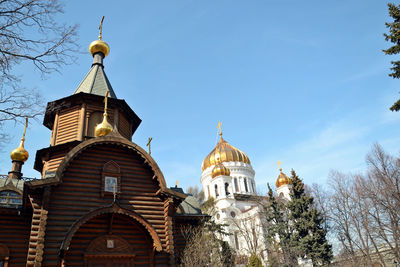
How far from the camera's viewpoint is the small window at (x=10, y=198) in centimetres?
1354

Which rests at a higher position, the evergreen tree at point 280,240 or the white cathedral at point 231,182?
the white cathedral at point 231,182

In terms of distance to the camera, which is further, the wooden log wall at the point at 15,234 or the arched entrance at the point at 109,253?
the wooden log wall at the point at 15,234

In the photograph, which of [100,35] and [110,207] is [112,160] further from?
[100,35]

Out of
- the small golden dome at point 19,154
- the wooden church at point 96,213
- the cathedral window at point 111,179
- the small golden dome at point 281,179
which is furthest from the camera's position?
the small golden dome at point 281,179

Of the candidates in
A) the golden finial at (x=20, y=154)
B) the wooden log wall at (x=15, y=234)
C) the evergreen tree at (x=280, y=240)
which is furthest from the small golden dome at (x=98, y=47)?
the evergreen tree at (x=280, y=240)

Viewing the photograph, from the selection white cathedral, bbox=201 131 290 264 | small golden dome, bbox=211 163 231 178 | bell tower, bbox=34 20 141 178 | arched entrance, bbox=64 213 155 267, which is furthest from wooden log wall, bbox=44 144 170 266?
small golden dome, bbox=211 163 231 178

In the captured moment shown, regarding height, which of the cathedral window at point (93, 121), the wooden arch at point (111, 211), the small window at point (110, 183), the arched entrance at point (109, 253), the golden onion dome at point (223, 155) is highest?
the golden onion dome at point (223, 155)

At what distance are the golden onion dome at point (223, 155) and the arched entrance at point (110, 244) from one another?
118 ft

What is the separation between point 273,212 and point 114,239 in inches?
821

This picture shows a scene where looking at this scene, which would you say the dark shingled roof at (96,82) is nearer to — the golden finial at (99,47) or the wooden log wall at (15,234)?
the golden finial at (99,47)

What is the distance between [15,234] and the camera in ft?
40.9

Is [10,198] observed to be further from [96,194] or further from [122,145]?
[122,145]

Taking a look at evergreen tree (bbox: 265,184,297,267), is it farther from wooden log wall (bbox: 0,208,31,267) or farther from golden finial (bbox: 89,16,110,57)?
golden finial (bbox: 89,16,110,57)

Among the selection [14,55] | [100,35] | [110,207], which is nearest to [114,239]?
[110,207]
